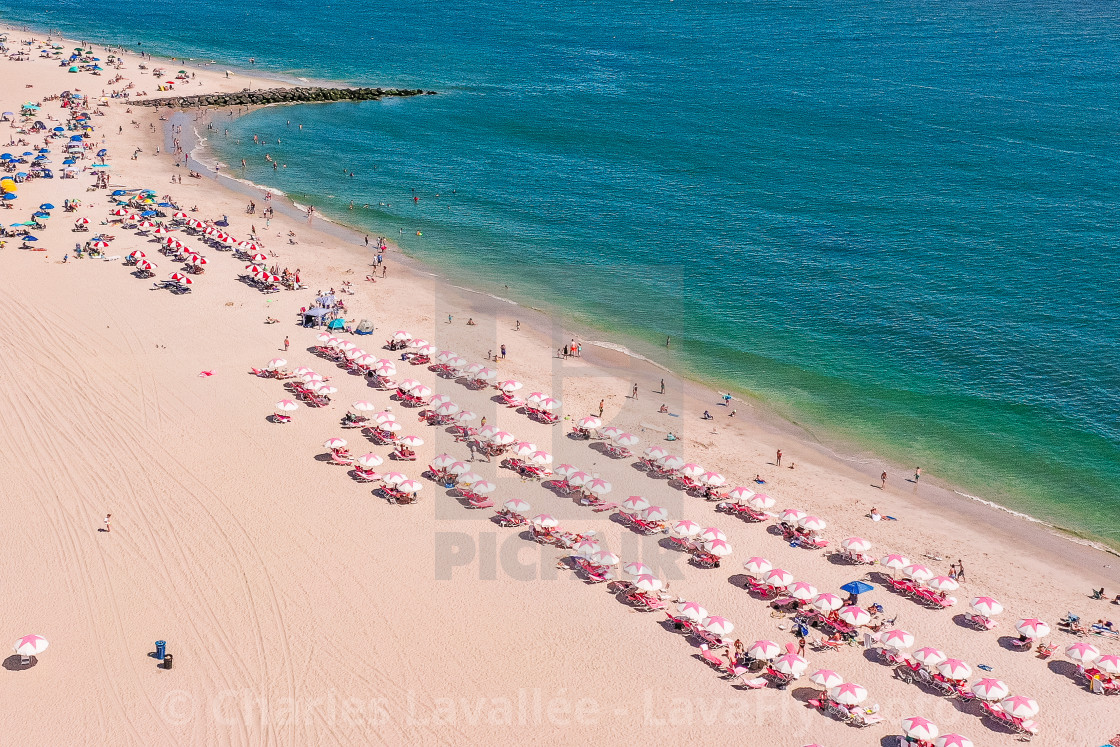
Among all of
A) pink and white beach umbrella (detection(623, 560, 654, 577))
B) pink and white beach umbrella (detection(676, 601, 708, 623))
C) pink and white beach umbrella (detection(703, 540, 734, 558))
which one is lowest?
pink and white beach umbrella (detection(676, 601, 708, 623))

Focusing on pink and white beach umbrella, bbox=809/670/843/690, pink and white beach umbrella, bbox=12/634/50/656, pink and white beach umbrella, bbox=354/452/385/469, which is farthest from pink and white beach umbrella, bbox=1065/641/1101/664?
pink and white beach umbrella, bbox=12/634/50/656

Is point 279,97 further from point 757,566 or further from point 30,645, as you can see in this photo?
point 757,566

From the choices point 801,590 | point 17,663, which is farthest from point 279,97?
point 801,590

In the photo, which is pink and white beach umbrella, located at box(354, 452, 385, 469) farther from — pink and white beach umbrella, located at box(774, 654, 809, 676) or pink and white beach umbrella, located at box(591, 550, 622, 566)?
pink and white beach umbrella, located at box(774, 654, 809, 676)

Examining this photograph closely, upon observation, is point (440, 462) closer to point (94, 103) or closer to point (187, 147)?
point (187, 147)

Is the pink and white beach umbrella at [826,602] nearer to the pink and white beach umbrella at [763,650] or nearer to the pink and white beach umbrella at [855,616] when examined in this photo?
the pink and white beach umbrella at [855,616]

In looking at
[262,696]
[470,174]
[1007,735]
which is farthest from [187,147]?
[1007,735]

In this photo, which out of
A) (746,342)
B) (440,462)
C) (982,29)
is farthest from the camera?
(982,29)
